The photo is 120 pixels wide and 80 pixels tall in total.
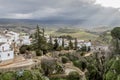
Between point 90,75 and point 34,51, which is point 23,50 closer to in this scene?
point 34,51

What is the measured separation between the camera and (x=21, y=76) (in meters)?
19.7

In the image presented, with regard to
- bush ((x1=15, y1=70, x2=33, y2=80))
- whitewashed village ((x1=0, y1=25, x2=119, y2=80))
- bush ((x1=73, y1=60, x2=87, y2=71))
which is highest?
bush ((x1=15, y1=70, x2=33, y2=80))

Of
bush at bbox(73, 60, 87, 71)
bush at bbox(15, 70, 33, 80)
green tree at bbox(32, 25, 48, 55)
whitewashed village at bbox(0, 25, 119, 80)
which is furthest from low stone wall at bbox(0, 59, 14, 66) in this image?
bush at bbox(15, 70, 33, 80)

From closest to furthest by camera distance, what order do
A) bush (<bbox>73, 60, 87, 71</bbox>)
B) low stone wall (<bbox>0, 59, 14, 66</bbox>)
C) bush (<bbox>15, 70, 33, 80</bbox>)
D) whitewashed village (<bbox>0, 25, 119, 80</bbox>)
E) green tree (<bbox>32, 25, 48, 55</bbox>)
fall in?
bush (<bbox>15, 70, 33, 80</bbox>) → whitewashed village (<bbox>0, 25, 119, 80</bbox>) → low stone wall (<bbox>0, 59, 14, 66</bbox>) → bush (<bbox>73, 60, 87, 71</bbox>) → green tree (<bbox>32, 25, 48, 55</bbox>)

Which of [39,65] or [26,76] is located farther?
[39,65]

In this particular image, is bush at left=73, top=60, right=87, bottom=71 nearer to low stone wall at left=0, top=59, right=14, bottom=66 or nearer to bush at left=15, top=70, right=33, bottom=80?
low stone wall at left=0, top=59, right=14, bottom=66

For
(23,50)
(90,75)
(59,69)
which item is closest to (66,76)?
(59,69)

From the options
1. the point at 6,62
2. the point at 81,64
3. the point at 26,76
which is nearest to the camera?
the point at 26,76

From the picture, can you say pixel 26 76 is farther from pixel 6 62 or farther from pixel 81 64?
pixel 81 64

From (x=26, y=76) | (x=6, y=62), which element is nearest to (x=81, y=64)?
(x=6, y=62)

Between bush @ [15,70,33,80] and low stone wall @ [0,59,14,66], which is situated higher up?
bush @ [15,70,33,80]

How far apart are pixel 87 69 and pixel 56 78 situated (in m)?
16.1

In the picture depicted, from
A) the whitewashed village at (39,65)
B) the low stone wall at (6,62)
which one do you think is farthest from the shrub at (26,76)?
the low stone wall at (6,62)

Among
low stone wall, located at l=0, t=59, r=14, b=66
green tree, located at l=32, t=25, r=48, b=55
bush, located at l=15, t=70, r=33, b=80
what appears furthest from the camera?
green tree, located at l=32, t=25, r=48, b=55
